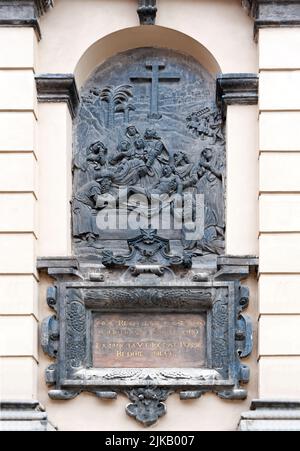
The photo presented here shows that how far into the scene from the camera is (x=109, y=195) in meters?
18.9

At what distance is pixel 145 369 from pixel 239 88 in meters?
3.45

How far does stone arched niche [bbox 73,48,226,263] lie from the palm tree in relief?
0.01 metres

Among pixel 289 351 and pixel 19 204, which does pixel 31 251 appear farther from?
pixel 289 351

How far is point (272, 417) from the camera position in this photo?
1759 cm

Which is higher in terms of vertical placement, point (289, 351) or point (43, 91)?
point (43, 91)

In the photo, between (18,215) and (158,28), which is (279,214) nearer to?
(158,28)

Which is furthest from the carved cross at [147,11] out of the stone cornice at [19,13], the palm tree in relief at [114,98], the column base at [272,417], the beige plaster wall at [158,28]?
the column base at [272,417]

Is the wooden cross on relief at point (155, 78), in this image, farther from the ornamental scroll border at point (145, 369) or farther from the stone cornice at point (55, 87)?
the ornamental scroll border at point (145, 369)

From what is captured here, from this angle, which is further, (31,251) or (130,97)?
(130,97)

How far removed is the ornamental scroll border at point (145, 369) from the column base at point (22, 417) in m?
0.48

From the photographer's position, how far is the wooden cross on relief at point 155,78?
19.3 m

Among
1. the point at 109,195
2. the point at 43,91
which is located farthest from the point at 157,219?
the point at 43,91
